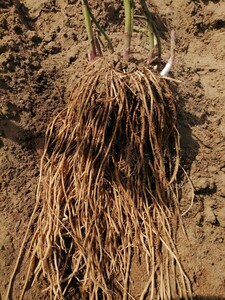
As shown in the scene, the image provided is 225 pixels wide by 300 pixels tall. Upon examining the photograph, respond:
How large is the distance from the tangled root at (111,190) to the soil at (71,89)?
0.05 metres

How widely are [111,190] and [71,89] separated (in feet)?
1.55

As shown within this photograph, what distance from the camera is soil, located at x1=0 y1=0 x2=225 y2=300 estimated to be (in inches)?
49.2

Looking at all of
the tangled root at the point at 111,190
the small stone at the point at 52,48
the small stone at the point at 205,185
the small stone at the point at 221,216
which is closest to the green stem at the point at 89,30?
the tangled root at the point at 111,190

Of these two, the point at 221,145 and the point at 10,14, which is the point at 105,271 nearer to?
the point at 221,145

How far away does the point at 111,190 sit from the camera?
1370mm

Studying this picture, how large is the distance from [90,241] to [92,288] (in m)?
0.15

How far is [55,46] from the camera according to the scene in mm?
1714

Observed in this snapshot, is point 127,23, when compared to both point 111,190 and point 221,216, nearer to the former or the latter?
point 111,190

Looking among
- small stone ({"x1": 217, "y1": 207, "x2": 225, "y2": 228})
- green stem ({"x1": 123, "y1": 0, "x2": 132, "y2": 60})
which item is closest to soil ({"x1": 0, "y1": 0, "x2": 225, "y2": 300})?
small stone ({"x1": 217, "y1": 207, "x2": 225, "y2": 228})

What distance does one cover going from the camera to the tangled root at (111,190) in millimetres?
1209

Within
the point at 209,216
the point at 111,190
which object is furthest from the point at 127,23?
the point at 209,216

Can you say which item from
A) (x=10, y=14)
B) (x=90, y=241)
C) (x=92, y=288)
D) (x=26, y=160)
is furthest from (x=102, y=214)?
(x=10, y=14)

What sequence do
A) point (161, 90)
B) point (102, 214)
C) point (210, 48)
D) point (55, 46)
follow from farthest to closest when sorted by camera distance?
point (210, 48), point (55, 46), point (161, 90), point (102, 214)

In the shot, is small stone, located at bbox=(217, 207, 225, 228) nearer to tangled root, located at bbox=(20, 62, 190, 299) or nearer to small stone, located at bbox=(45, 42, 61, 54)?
tangled root, located at bbox=(20, 62, 190, 299)
